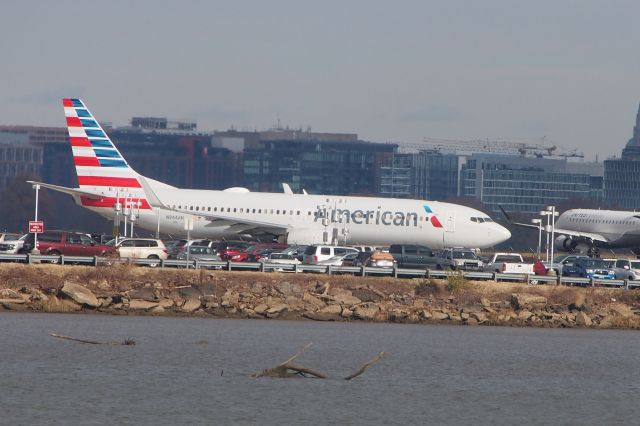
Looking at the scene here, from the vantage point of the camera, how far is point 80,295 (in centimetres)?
6397

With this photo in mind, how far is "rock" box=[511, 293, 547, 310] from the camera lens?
225 ft

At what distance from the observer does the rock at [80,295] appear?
63906mm

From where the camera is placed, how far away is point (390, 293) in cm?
6900

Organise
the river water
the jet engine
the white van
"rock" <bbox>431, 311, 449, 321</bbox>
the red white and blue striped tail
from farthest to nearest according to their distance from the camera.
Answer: the jet engine → the red white and blue striped tail → the white van → "rock" <bbox>431, 311, 449, 321</bbox> → the river water

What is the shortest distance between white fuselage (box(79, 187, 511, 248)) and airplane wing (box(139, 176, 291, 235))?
65mm

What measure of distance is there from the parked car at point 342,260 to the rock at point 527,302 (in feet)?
36.9

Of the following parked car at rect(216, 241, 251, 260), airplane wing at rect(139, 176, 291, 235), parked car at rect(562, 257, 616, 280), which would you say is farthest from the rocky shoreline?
airplane wing at rect(139, 176, 291, 235)

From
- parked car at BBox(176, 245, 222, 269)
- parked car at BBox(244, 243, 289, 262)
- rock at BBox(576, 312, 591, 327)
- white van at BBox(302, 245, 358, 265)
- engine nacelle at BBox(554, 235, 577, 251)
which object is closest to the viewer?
rock at BBox(576, 312, 591, 327)

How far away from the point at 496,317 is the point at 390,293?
16.9ft

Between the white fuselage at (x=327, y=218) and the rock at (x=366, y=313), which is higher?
the white fuselage at (x=327, y=218)

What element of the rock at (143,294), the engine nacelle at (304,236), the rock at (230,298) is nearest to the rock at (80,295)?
the rock at (143,294)

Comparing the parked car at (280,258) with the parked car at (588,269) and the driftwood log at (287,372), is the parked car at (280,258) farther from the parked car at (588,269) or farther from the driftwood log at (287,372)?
the driftwood log at (287,372)

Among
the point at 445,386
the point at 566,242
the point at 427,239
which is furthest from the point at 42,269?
the point at 566,242

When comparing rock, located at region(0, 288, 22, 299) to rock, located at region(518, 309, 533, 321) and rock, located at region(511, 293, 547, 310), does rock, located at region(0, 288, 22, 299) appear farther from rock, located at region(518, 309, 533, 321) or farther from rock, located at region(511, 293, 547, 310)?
rock, located at region(511, 293, 547, 310)
